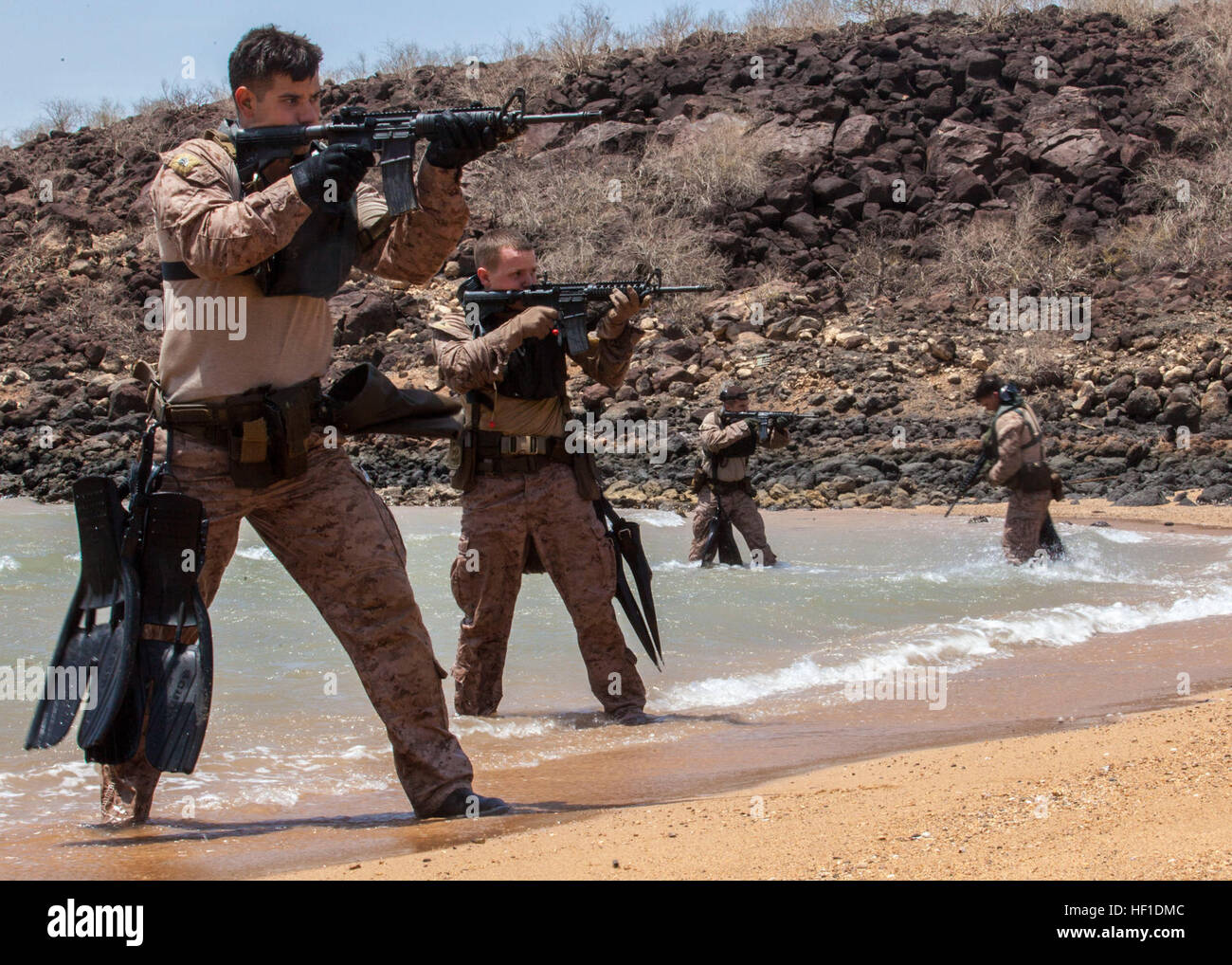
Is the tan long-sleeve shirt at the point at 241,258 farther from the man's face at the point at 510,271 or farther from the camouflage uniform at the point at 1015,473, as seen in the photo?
the camouflage uniform at the point at 1015,473

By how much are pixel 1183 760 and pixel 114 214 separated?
32.6m

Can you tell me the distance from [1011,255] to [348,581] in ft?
75.7

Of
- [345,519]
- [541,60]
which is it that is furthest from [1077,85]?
[345,519]

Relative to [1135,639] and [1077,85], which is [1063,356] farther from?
[1135,639]

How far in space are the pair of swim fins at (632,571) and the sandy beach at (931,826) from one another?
1.84 meters

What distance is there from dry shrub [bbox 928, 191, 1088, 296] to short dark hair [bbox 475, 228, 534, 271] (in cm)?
2008

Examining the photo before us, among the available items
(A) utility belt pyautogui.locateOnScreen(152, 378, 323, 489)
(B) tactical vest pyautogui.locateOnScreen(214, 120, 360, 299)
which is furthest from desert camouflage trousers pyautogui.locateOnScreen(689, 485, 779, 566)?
(A) utility belt pyautogui.locateOnScreen(152, 378, 323, 489)

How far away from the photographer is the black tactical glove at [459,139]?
3.82 meters

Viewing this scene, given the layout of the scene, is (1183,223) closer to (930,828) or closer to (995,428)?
(995,428)

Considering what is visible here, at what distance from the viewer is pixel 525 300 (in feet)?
19.3

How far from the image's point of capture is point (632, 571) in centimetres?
623
